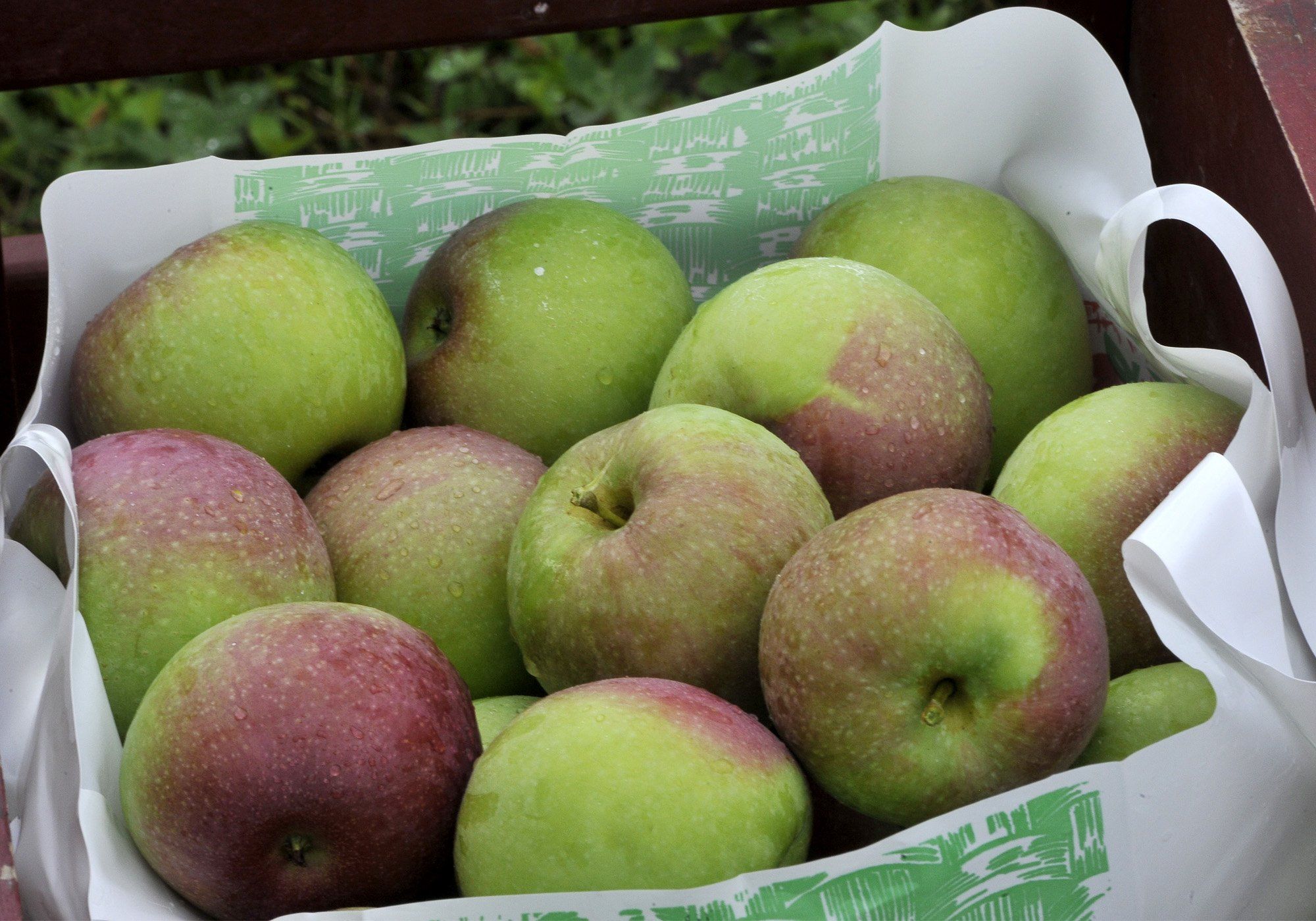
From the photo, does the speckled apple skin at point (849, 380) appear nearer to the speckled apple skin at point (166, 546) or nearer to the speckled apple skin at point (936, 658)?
the speckled apple skin at point (936, 658)

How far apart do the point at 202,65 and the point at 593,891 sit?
2.93 ft

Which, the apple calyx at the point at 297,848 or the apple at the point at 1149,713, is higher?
the apple at the point at 1149,713

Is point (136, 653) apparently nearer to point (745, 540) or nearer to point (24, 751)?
point (24, 751)

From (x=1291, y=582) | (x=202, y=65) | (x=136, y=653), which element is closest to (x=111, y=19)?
(x=202, y=65)

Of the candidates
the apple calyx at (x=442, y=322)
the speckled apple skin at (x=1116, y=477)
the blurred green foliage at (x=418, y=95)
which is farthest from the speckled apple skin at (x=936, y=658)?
the blurred green foliage at (x=418, y=95)

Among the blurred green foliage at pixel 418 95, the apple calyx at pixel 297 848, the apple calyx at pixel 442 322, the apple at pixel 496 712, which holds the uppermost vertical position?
the apple calyx at pixel 442 322

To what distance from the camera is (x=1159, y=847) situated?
29.9 inches

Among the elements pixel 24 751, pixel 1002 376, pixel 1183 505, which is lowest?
pixel 24 751

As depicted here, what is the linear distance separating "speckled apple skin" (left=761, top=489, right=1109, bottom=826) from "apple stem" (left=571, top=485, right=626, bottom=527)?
0.53ft

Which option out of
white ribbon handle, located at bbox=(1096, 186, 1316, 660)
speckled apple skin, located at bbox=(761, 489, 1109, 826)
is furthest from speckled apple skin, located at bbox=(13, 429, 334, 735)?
white ribbon handle, located at bbox=(1096, 186, 1316, 660)

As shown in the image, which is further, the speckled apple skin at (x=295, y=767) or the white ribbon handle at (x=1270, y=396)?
the white ribbon handle at (x=1270, y=396)

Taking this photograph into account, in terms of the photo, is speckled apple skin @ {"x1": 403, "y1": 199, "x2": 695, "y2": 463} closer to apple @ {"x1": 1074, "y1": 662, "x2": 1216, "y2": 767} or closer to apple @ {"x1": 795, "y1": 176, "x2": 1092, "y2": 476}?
apple @ {"x1": 795, "y1": 176, "x2": 1092, "y2": 476}

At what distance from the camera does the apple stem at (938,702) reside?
2.48ft

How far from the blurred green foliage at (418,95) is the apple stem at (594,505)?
6.79 ft
